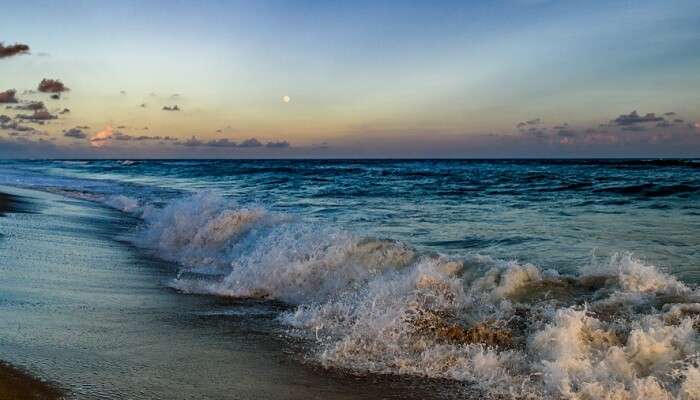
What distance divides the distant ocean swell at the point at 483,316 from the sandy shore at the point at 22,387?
6.78 ft

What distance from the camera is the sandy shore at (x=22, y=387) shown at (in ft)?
12.4

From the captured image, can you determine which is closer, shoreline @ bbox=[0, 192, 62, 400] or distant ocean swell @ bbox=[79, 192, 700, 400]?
shoreline @ bbox=[0, 192, 62, 400]

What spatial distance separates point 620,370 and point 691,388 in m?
0.49

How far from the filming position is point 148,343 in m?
5.09

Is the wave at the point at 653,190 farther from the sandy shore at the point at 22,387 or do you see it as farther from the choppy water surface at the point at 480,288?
the sandy shore at the point at 22,387

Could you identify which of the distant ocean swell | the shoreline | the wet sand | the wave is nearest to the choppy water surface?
the distant ocean swell

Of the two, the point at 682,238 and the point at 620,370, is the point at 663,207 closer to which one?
the point at 682,238

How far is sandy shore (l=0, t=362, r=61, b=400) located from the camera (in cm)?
378

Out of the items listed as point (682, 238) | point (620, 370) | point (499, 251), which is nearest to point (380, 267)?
point (499, 251)

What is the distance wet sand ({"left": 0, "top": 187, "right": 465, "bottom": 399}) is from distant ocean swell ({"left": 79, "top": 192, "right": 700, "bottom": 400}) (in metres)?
0.37

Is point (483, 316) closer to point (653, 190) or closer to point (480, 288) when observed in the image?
point (480, 288)

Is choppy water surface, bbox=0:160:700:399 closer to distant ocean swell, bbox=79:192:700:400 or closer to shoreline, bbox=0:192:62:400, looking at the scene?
distant ocean swell, bbox=79:192:700:400

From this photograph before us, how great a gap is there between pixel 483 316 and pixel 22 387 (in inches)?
156

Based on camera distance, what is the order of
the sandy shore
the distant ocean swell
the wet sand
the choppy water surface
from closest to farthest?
the sandy shore → the wet sand → the distant ocean swell → the choppy water surface
